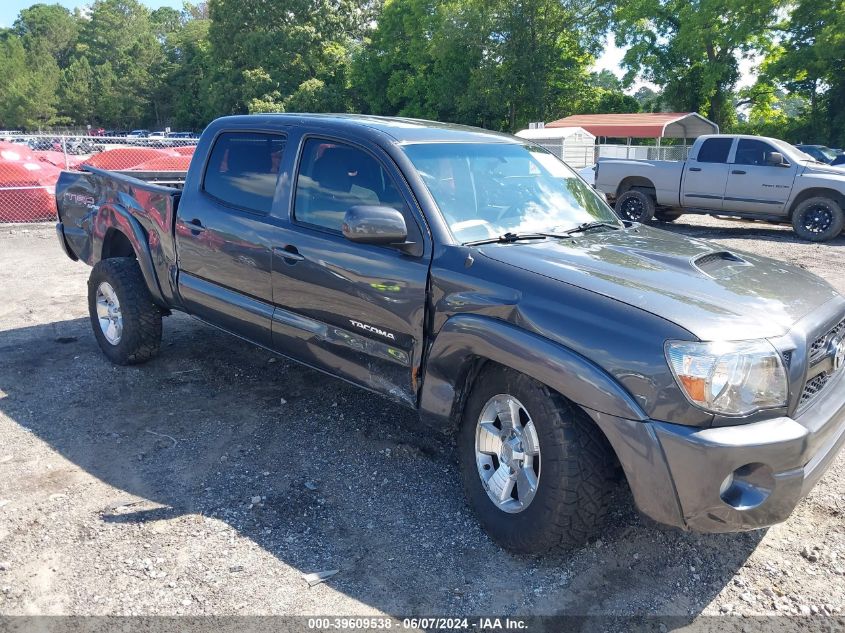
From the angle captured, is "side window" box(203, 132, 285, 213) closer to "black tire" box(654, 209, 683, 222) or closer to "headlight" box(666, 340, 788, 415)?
"headlight" box(666, 340, 788, 415)

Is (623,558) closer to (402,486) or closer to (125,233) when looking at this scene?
(402,486)

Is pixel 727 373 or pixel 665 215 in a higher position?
pixel 727 373

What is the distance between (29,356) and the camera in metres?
5.73

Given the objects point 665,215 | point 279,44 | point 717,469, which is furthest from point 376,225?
point 279,44

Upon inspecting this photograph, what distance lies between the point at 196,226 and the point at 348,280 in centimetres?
151

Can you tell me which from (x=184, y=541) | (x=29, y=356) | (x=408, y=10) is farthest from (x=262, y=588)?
(x=408, y=10)

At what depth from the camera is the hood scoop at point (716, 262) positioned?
3299 millimetres

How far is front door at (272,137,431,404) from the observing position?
3.42 meters

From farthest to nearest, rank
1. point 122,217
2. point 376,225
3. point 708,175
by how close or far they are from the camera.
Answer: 1. point 708,175
2. point 122,217
3. point 376,225

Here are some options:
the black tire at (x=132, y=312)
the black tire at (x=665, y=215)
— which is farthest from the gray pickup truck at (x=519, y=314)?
the black tire at (x=665, y=215)

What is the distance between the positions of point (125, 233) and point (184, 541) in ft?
9.29

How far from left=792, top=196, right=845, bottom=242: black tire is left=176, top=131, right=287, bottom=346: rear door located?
35.8ft

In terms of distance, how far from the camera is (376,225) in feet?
10.6

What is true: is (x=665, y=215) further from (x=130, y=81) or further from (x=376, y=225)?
(x=130, y=81)
